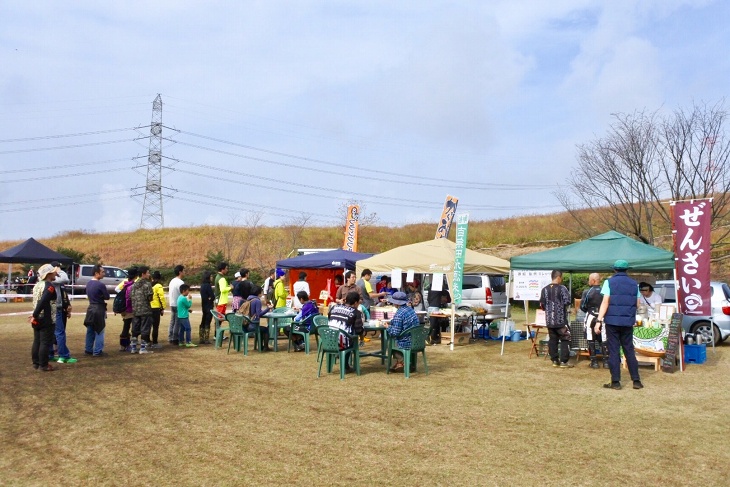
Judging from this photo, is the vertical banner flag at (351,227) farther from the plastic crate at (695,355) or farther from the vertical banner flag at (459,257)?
the plastic crate at (695,355)

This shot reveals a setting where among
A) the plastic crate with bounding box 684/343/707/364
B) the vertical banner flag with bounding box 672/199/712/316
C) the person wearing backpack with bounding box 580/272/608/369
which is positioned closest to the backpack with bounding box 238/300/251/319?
the person wearing backpack with bounding box 580/272/608/369

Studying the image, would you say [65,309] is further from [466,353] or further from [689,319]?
[689,319]

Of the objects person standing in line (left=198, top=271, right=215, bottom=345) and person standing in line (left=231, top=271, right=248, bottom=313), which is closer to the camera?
person standing in line (left=231, top=271, right=248, bottom=313)

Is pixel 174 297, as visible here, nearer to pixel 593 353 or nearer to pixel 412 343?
pixel 412 343

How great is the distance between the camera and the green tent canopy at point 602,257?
10492mm

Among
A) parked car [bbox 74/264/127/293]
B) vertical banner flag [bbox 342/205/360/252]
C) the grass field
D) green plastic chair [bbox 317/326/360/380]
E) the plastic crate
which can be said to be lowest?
the grass field

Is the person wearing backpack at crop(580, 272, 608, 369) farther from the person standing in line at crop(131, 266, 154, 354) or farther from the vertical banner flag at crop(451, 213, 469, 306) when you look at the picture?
the person standing in line at crop(131, 266, 154, 354)

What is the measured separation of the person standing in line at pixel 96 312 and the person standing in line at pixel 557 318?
694 centimetres

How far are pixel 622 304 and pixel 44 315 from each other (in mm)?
7864

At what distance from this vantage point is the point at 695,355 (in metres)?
10.6

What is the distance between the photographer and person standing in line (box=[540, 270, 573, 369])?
9.83m

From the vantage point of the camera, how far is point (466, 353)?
461 inches

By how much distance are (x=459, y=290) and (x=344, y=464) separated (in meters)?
7.26

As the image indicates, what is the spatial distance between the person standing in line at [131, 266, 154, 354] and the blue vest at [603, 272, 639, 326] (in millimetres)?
7424
